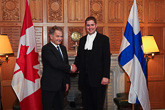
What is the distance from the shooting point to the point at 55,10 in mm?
3924

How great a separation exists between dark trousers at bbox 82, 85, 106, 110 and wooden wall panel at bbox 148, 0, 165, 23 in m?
2.52

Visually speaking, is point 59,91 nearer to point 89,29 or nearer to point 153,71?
point 89,29

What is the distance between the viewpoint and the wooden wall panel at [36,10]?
385 cm

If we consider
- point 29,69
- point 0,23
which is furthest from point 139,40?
point 0,23

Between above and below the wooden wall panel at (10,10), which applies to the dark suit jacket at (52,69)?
below

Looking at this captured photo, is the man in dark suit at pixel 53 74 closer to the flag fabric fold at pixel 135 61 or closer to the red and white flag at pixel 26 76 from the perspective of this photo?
the red and white flag at pixel 26 76

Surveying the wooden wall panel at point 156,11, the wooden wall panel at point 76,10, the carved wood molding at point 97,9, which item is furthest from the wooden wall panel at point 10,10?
the wooden wall panel at point 156,11

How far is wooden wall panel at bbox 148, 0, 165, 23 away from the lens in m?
4.20

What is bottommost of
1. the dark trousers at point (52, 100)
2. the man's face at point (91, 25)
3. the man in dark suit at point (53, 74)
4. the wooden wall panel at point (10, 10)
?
the dark trousers at point (52, 100)

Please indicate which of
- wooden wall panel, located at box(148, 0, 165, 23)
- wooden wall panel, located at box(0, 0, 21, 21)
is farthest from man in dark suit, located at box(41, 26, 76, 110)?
wooden wall panel, located at box(148, 0, 165, 23)

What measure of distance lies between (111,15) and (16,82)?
250cm

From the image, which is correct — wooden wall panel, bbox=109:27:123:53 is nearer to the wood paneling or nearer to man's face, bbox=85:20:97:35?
the wood paneling

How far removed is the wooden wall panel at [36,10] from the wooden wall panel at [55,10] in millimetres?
169

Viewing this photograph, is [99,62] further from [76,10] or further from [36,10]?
[36,10]
